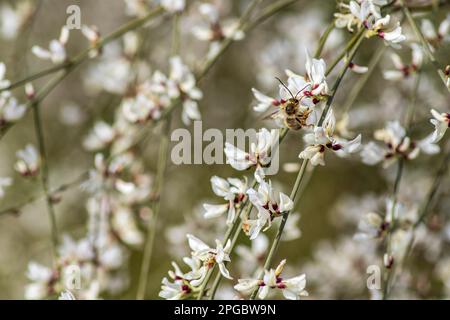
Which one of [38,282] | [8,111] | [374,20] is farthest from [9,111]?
[374,20]

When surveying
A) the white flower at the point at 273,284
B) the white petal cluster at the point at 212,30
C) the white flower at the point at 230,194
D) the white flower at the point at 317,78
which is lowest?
the white flower at the point at 273,284

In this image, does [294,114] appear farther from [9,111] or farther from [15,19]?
[15,19]

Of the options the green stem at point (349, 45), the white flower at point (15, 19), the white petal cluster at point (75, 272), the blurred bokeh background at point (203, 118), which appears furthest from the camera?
the blurred bokeh background at point (203, 118)

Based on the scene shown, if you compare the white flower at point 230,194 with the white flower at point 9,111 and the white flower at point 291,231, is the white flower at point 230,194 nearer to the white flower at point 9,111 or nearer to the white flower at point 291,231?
the white flower at point 291,231

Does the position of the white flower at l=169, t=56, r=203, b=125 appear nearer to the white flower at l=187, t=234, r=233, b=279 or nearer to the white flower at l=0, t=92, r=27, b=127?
the white flower at l=0, t=92, r=27, b=127

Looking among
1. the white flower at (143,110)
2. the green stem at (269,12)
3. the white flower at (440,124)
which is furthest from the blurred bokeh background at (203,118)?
the white flower at (440,124)
